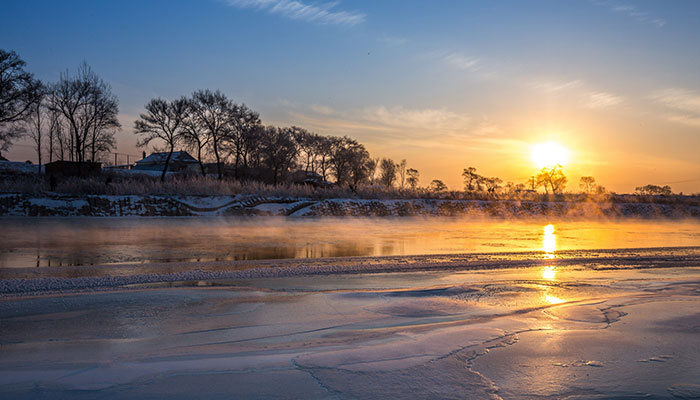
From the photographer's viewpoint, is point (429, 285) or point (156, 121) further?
point (156, 121)

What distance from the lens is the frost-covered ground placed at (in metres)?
2.85

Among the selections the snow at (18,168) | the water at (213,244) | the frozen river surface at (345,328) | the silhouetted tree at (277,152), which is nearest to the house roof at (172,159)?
the silhouetted tree at (277,152)

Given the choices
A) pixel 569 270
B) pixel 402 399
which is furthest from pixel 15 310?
pixel 569 270

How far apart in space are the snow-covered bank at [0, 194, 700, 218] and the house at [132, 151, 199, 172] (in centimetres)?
5324

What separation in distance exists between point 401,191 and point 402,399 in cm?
2802

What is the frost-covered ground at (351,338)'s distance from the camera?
9.36ft

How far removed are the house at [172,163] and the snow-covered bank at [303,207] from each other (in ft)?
175

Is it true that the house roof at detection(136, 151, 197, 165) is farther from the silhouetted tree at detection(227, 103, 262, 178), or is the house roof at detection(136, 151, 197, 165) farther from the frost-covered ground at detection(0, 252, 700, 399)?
the frost-covered ground at detection(0, 252, 700, 399)

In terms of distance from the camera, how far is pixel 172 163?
254ft

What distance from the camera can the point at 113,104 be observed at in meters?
49.8

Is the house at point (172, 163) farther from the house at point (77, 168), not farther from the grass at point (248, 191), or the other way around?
the grass at point (248, 191)

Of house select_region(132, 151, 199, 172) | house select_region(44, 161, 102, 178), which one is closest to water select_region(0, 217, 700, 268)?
house select_region(44, 161, 102, 178)

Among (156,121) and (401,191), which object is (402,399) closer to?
(401,191)

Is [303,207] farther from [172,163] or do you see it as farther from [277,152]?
[172,163]
